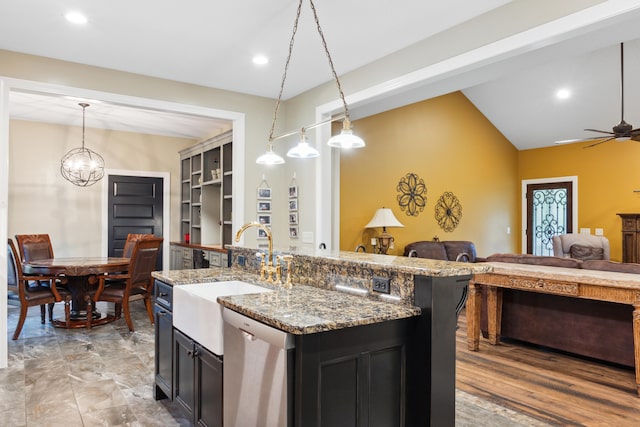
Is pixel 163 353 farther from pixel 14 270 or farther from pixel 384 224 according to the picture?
pixel 384 224

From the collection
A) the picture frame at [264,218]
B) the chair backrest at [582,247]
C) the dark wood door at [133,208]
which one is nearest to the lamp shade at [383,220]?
the picture frame at [264,218]

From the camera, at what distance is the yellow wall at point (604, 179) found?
7148mm

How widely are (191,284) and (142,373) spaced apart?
4.16 ft

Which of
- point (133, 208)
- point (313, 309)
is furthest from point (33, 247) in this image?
point (313, 309)

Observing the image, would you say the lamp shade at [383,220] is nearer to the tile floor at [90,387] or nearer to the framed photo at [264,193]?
the framed photo at [264,193]

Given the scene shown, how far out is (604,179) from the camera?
7.44 meters

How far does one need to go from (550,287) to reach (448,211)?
4005mm

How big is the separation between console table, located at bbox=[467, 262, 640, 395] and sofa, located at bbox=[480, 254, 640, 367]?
0.12m

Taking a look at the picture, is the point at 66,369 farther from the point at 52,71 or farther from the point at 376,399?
the point at 376,399

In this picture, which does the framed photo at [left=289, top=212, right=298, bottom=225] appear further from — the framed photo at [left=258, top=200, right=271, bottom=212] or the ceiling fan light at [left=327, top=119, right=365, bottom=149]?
the ceiling fan light at [left=327, top=119, right=365, bottom=149]

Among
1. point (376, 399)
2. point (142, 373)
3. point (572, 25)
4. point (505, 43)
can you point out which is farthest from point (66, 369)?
point (572, 25)

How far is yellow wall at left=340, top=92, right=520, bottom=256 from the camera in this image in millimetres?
6035

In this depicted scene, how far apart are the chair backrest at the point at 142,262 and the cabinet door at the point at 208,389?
2.70 metres

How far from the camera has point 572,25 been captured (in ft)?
8.07
